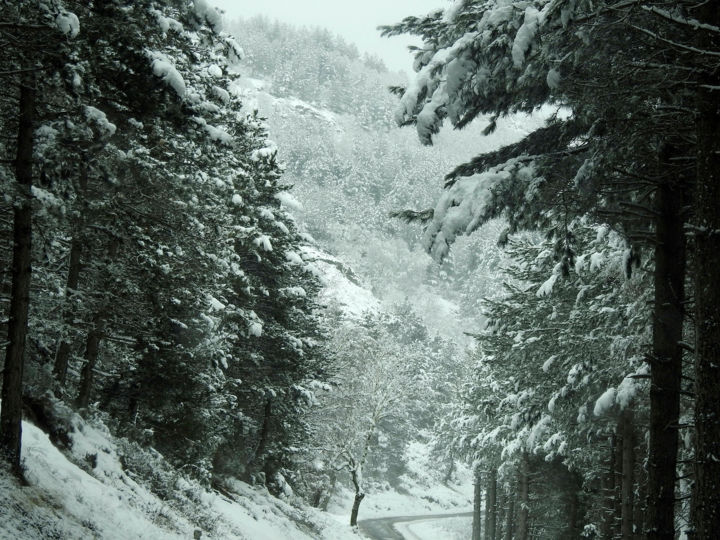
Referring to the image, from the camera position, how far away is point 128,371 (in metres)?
15.1

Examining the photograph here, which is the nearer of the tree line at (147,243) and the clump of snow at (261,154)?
the tree line at (147,243)

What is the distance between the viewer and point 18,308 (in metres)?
7.52

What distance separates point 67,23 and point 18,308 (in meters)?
3.56

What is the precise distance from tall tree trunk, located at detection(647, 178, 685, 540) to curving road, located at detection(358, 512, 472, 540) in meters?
30.4

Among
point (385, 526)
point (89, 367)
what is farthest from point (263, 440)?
point (385, 526)

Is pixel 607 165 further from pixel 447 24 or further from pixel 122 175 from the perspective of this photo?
pixel 122 175

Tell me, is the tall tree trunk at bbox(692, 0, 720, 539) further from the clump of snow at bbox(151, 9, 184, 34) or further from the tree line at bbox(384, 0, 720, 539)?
the clump of snow at bbox(151, 9, 184, 34)

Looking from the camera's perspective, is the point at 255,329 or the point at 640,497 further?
the point at 255,329

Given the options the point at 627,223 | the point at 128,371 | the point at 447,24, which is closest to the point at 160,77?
the point at 447,24

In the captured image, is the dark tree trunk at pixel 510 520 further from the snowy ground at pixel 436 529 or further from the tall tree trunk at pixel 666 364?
the tall tree trunk at pixel 666 364

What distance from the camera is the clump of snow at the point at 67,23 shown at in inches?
243

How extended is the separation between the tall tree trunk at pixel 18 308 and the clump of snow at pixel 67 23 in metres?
1.57

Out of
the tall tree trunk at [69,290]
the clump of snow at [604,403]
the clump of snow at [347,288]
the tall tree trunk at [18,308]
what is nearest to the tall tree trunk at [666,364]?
the clump of snow at [604,403]

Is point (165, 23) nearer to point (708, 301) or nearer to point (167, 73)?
point (167, 73)
